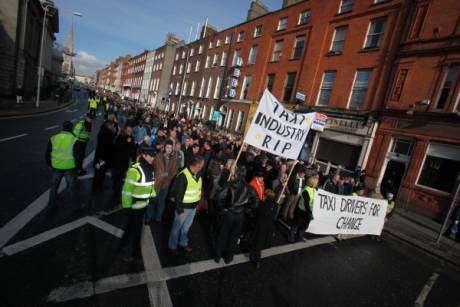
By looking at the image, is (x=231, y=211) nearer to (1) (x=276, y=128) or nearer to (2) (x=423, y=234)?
(1) (x=276, y=128)

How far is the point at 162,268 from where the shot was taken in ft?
12.5

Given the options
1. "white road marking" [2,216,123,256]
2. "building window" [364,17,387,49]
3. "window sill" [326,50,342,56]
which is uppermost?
"building window" [364,17,387,49]

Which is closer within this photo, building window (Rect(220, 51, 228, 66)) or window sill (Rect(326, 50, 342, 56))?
window sill (Rect(326, 50, 342, 56))

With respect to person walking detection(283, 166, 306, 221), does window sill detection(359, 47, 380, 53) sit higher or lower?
higher

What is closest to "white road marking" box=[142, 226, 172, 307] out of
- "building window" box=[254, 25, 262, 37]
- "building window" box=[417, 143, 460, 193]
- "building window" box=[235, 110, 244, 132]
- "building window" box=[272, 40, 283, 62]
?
"building window" box=[417, 143, 460, 193]

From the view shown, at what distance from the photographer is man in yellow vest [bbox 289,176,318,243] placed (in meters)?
5.64

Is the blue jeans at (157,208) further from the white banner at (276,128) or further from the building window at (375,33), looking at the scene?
the building window at (375,33)

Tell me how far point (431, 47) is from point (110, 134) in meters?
14.7

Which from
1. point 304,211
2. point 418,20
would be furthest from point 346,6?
point 304,211

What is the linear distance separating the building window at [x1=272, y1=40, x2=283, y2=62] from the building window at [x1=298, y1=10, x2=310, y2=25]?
238cm

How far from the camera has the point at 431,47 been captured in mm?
11570

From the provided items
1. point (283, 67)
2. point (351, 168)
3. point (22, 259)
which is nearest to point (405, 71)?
point (351, 168)

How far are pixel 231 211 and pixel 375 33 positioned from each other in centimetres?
1579

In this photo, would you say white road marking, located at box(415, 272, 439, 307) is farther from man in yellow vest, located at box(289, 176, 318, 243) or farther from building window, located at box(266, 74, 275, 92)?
building window, located at box(266, 74, 275, 92)
